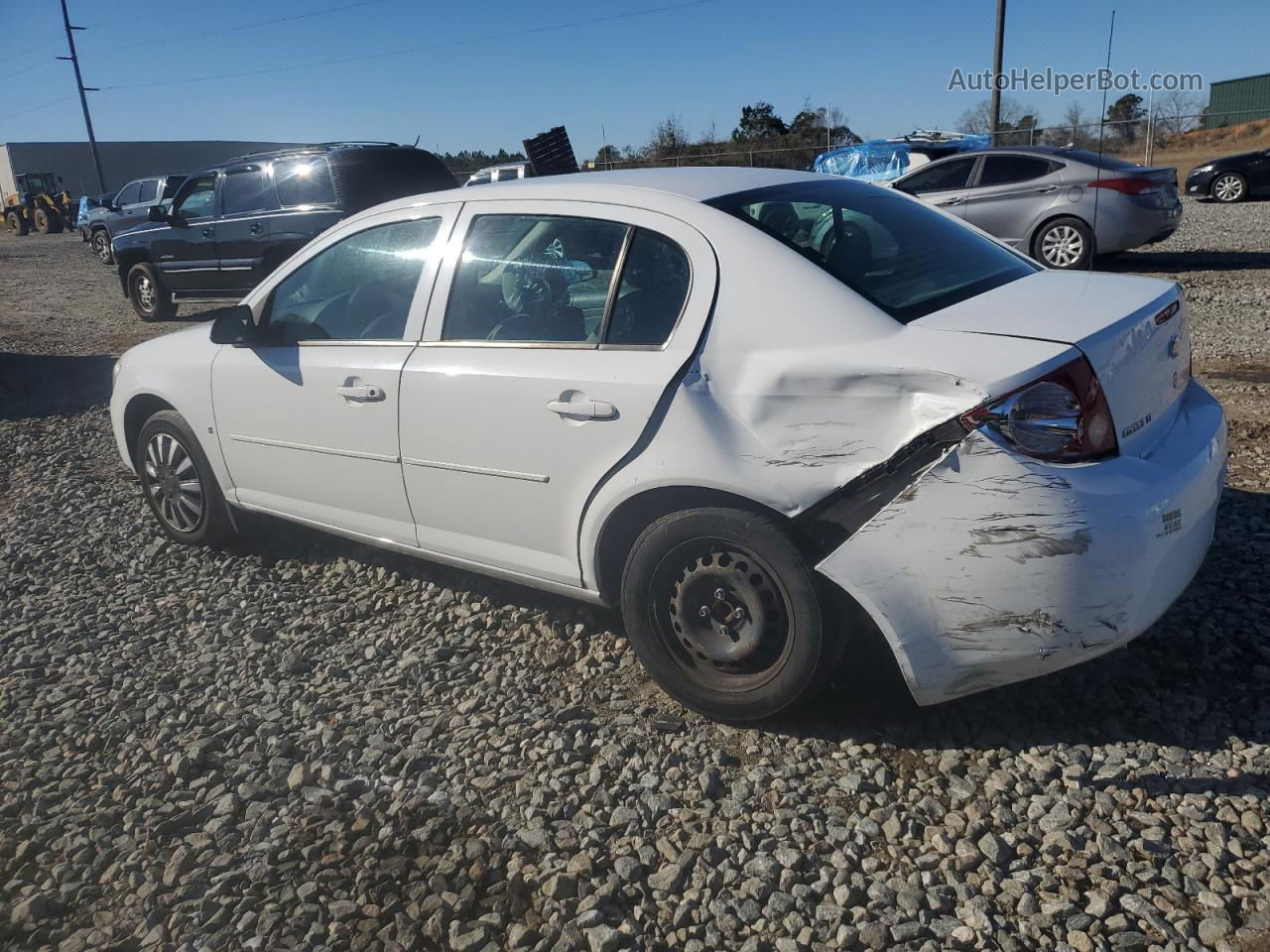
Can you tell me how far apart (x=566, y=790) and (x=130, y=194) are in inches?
946

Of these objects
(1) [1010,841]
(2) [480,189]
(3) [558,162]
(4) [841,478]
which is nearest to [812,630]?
(4) [841,478]

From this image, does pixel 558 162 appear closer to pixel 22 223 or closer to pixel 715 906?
pixel 715 906

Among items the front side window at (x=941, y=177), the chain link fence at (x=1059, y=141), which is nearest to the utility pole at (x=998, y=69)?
the chain link fence at (x=1059, y=141)

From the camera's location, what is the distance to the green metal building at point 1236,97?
A: 39875 mm

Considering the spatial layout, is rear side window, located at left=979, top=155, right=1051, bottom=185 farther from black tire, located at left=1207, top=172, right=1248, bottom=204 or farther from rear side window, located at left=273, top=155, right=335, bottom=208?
black tire, located at left=1207, top=172, right=1248, bottom=204

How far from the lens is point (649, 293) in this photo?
3168 millimetres

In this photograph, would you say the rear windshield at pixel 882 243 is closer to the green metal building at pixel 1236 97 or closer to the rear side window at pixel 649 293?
the rear side window at pixel 649 293

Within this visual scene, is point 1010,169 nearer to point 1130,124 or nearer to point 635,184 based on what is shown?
point 635,184

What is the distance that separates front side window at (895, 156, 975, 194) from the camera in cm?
1281

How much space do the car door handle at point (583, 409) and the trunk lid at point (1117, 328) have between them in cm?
95

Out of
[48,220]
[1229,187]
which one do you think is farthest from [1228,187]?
[48,220]

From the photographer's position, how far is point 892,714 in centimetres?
312

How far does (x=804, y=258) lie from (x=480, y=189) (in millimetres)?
1463

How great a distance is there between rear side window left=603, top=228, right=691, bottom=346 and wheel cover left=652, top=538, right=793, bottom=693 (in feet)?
2.25
